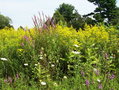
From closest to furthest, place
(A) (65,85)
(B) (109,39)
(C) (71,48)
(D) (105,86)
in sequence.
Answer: (D) (105,86)
(A) (65,85)
(C) (71,48)
(B) (109,39)

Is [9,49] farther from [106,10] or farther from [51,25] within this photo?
[106,10]

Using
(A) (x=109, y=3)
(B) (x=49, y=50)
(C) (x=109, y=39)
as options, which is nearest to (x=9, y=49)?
(B) (x=49, y=50)

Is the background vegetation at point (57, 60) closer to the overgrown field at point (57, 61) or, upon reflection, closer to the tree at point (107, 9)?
the overgrown field at point (57, 61)

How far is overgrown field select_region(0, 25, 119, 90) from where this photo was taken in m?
4.64

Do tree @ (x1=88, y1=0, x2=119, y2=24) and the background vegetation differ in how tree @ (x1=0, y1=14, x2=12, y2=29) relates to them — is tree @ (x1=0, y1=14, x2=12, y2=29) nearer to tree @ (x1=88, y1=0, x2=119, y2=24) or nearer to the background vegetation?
tree @ (x1=88, y1=0, x2=119, y2=24)

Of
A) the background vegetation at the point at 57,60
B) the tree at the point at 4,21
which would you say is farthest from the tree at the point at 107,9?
the background vegetation at the point at 57,60

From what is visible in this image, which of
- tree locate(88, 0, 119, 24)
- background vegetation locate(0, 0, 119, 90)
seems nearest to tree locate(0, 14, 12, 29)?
tree locate(88, 0, 119, 24)

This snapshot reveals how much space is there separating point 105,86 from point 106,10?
124 feet

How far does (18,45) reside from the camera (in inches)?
247

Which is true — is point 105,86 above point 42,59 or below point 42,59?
below

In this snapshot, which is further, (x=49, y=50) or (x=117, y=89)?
(x=49, y=50)

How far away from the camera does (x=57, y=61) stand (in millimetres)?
5367

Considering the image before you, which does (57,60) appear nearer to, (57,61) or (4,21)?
(57,61)

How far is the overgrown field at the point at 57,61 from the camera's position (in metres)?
4.64
